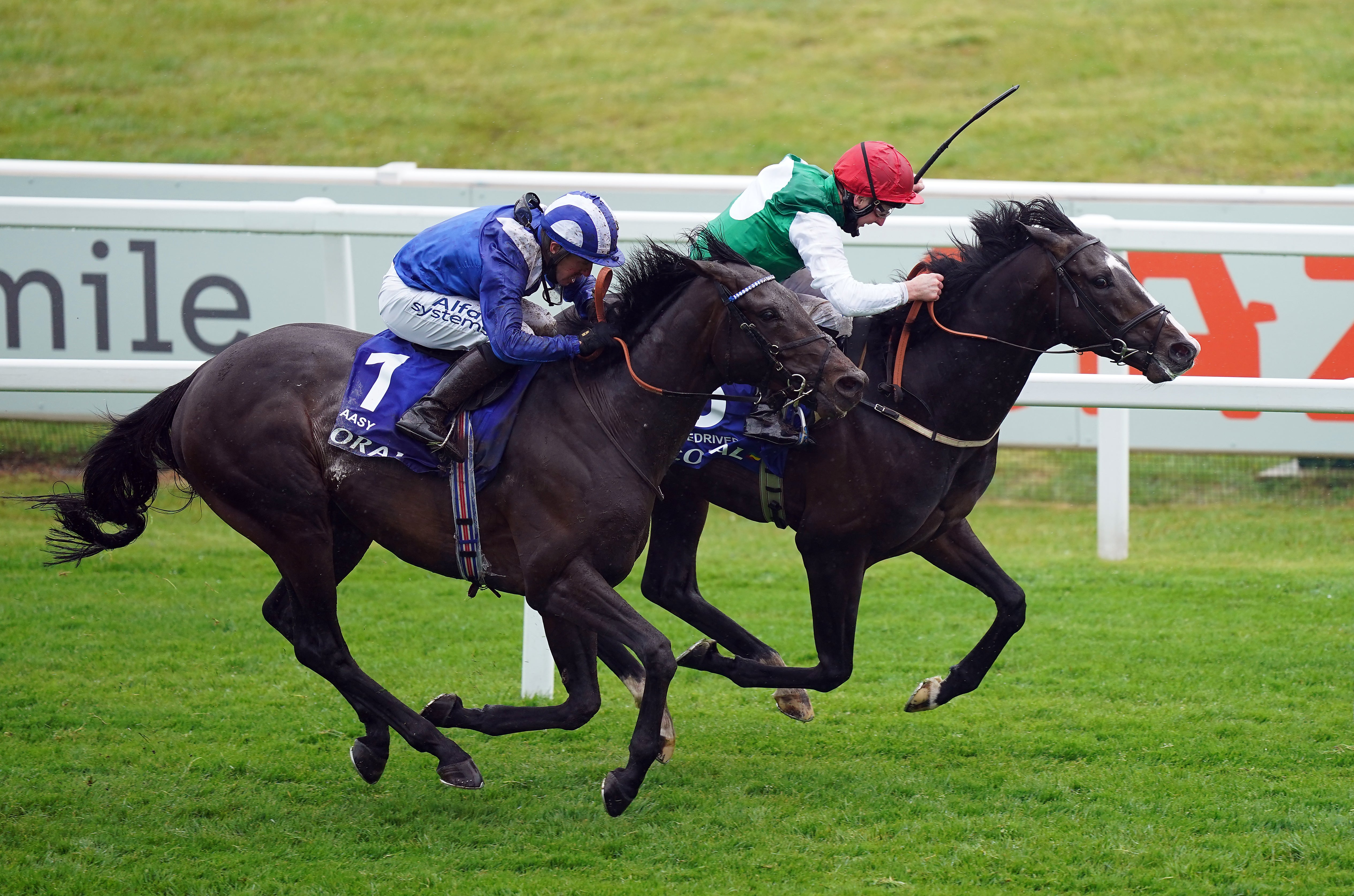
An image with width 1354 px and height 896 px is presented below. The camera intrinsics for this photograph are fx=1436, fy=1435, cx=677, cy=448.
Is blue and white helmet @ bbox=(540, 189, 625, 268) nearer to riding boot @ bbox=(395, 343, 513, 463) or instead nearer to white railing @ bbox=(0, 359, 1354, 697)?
riding boot @ bbox=(395, 343, 513, 463)

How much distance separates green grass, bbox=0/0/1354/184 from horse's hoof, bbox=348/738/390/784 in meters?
9.82

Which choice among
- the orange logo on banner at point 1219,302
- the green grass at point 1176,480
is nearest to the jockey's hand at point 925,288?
the orange logo on banner at point 1219,302

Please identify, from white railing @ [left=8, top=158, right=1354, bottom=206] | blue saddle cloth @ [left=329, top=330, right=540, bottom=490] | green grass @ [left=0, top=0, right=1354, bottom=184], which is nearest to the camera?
blue saddle cloth @ [left=329, top=330, right=540, bottom=490]

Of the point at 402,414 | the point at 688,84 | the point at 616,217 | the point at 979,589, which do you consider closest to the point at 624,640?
the point at 402,414

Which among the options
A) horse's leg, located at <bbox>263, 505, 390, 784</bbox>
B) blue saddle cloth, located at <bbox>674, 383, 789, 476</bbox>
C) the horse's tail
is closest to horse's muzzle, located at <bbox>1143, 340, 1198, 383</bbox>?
blue saddle cloth, located at <bbox>674, 383, 789, 476</bbox>

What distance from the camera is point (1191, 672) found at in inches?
227

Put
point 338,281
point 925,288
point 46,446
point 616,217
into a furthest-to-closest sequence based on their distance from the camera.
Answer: point 46,446 → point 338,281 → point 616,217 → point 925,288

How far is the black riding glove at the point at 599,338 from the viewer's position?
435 cm

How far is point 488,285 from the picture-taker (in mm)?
4191

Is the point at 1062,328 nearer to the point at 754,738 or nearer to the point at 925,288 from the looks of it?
the point at 925,288

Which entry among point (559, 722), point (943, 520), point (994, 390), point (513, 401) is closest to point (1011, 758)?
point (943, 520)

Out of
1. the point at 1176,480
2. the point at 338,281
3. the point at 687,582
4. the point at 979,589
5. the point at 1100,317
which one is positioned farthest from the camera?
the point at 1176,480

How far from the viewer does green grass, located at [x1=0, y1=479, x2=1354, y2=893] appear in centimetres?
394

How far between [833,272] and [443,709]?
1814 mm
